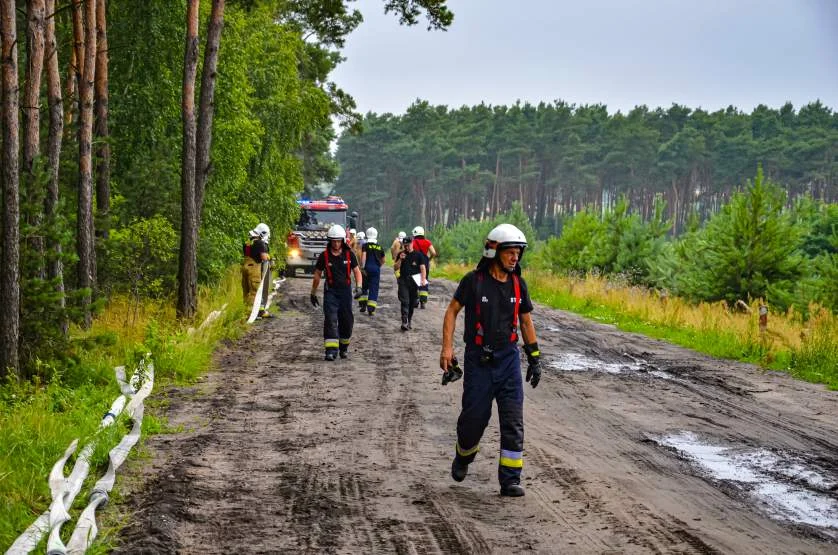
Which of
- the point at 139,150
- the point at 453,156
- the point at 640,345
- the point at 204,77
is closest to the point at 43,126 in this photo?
the point at 139,150

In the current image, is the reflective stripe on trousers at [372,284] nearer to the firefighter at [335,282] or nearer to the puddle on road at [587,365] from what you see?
the firefighter at [335,282]

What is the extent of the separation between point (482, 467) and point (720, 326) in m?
13.2

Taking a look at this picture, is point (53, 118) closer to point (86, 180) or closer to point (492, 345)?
point (86, 180)

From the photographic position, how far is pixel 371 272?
22.0m

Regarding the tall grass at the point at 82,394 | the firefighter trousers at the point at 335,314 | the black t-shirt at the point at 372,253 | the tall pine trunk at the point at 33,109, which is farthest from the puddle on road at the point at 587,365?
the tall pine trunk at the point at 33,109

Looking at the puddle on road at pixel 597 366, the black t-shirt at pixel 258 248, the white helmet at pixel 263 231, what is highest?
the white helmet at pixel 263 231

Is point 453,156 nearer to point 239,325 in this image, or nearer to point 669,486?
point 239,325

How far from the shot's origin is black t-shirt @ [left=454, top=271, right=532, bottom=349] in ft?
25.5

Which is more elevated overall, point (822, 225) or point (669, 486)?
point (822, 225)

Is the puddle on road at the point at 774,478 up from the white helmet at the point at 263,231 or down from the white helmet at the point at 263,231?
down

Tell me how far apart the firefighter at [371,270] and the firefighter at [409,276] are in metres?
0.54

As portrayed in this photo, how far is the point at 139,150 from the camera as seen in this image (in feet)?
71.6

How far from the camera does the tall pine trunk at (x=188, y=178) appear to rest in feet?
61.1

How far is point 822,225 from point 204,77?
21828mm
